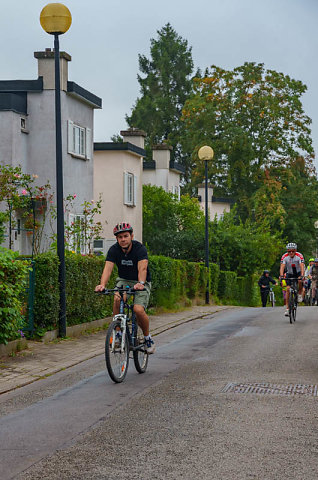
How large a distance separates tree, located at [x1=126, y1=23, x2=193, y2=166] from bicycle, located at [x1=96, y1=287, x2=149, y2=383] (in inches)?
2397

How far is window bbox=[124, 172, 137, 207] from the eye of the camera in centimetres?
3666

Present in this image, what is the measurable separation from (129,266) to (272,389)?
8.06 ft

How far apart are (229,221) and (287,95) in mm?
14721

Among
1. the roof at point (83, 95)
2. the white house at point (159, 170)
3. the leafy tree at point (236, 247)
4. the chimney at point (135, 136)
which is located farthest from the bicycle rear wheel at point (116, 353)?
the white house at point (159, 170)

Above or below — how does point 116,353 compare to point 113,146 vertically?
below

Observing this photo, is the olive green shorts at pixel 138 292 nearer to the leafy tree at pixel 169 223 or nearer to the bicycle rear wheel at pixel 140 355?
the bicycle rear wheel at pixel 140 355

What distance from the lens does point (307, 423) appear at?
22.9ft

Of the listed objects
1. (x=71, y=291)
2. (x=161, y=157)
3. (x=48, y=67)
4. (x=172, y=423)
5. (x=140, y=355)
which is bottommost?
(x=172, y=423)

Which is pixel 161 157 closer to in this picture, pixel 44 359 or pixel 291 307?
pixel 291 307

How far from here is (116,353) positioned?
9.43 metres

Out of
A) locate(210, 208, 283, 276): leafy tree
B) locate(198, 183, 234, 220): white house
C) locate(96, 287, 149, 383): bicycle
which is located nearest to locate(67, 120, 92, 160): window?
locate(210, 208, 283, 276): leafy tree

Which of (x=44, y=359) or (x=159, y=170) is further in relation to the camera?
(x=159, y=170)

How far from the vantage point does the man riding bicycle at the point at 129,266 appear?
9836 millimetres

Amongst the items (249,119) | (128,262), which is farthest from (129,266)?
(249,119)
